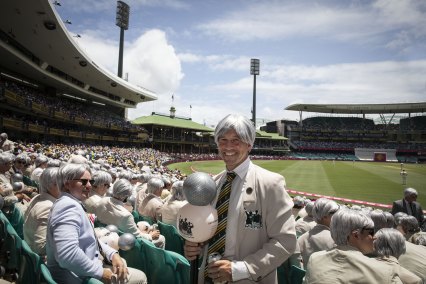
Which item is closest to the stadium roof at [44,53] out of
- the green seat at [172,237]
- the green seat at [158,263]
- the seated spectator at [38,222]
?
the green seat at [172,237]

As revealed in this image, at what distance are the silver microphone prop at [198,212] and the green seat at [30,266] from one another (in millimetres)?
1694

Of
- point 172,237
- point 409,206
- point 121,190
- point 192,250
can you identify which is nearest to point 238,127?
point 192,250

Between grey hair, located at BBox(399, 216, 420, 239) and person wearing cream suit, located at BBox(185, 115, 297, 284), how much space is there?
4515 millimetres

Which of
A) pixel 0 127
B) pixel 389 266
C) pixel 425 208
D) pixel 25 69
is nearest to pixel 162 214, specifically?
pixel 389 266

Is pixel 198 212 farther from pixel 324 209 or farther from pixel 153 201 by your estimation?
pixel 153 201

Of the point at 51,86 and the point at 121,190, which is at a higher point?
the point at 51,86

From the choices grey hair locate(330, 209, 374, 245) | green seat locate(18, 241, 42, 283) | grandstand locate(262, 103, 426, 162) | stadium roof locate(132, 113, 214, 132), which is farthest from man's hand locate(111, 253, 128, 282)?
grandstand locate(262, 103, 426, 162)

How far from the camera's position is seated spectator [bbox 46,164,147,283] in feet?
8.18

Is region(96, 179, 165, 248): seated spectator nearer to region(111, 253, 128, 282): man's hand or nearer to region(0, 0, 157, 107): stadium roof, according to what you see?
region(111, 253, 128, 282): man's hand

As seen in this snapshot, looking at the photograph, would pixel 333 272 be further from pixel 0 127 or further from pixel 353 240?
pixel 0 127

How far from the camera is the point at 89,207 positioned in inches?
206

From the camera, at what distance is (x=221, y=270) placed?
2129 mm

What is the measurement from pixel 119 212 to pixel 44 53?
34.5 metres

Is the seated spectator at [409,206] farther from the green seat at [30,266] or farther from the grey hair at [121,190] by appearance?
the green seat at [30,266]
